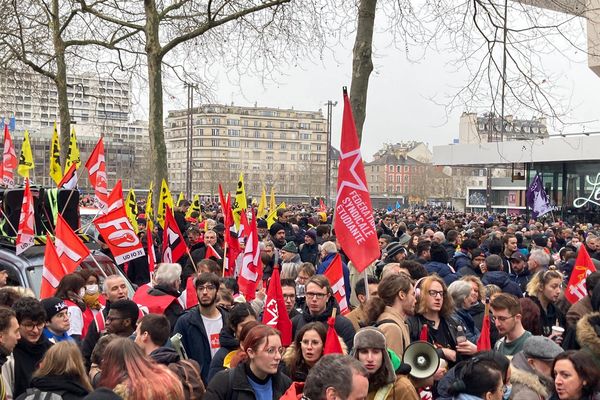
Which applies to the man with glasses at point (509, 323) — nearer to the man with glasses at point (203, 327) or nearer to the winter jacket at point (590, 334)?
the winter jacket at point (590, 334)

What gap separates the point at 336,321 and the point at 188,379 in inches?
70.0

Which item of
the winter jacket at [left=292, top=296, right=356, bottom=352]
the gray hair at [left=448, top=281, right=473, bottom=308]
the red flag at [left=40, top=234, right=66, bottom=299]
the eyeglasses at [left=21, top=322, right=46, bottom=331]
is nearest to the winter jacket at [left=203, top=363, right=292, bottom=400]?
the winter jacket at [left=292, top=296, right=356, bottom=352]

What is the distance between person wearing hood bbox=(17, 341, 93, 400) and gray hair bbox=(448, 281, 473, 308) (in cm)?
387

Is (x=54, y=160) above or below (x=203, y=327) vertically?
above

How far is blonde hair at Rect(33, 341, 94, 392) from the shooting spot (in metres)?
4.20

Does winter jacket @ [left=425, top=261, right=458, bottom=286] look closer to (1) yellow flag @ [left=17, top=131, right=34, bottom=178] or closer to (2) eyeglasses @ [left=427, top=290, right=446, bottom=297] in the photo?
(2) eyeglasses @ [left=427, top=290, right=446, bottom=297]

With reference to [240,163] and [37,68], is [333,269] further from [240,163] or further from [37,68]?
[240,163]

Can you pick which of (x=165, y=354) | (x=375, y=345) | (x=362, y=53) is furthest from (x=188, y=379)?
(x=362, y=53)

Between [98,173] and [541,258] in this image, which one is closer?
[541,258]

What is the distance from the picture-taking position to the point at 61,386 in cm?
415

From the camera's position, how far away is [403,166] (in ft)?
486

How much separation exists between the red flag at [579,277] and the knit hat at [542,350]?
2.82 metres

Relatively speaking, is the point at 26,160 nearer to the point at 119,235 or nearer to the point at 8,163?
the point at 8,163

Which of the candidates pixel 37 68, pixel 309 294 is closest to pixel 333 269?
pixel 309 294
